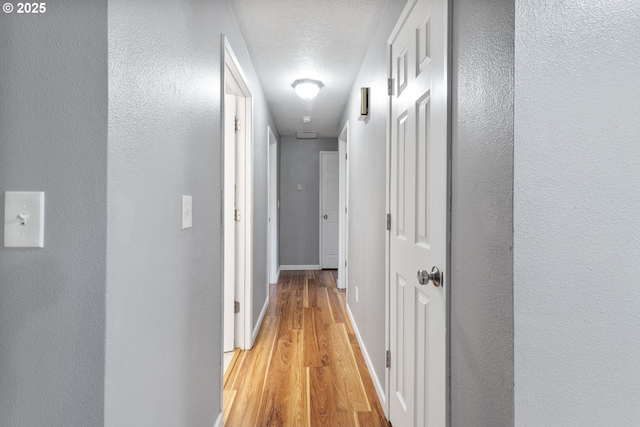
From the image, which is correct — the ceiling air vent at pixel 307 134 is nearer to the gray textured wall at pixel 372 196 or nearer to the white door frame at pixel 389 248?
the gray textured wall at pixel 372 196

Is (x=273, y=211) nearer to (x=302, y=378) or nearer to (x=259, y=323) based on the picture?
(x=259, y=323)

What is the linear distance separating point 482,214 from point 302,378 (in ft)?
6.03

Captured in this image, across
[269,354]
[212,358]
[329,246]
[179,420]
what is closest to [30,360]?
[179,420]

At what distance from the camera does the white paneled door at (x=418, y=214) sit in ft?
3.80

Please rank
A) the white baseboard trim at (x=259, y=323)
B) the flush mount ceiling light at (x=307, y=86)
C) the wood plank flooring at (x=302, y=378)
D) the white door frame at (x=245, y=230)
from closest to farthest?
the wood plank flooring at (x=302, y=378), the white door frame at (x=245, y=230), the white baseboard trim at (x=259, y=323), the flush mount ceiling light at (x=307, y=86)

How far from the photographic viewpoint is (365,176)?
264 cm

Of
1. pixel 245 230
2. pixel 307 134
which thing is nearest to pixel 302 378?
pixel 245 230

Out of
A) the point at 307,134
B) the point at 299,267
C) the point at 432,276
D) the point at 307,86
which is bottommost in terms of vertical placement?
the point at 299,267

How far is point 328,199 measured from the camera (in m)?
5.85

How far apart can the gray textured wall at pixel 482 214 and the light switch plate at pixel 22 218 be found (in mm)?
1044

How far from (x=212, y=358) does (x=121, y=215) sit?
1132 mm

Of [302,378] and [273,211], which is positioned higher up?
[273,211]

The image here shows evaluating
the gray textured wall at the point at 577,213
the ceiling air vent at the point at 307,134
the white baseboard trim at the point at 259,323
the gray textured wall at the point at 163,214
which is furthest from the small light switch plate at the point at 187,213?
the ceiling air vent at the point at 307,134

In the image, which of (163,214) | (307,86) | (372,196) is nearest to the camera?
(163,214)
